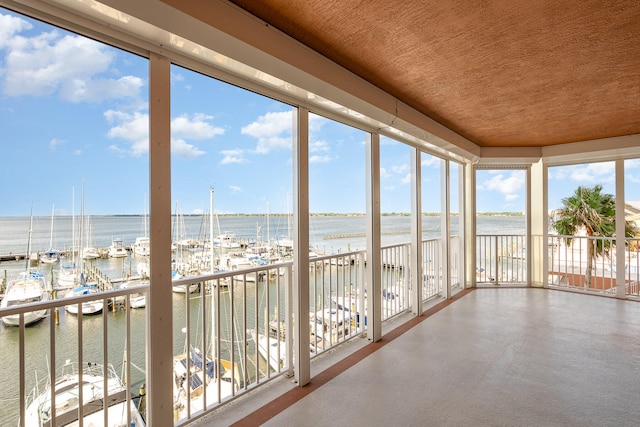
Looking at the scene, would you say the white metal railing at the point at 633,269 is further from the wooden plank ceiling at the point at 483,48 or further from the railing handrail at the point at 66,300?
the railing handrail at the point at 66,300

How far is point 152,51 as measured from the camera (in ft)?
5.09

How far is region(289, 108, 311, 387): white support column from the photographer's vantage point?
236cm

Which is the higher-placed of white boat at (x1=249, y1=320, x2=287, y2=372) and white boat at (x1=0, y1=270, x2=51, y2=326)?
white boat at (x1=0, y1=270, x2=51, y2=326)

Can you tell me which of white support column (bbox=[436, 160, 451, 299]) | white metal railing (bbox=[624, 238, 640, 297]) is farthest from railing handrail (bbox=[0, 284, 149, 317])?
white metal railing (bbox=[624, 238, 640, 297])

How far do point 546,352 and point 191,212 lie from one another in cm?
339

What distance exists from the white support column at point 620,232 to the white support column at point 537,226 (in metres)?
0.90

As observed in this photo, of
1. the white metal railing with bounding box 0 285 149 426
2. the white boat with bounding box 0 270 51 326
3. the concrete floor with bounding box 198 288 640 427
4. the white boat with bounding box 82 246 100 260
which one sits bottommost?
the concrete floor with bounding box 198 288 640 427

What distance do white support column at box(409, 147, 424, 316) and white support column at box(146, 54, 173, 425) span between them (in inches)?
119

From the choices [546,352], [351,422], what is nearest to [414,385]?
[351,422]

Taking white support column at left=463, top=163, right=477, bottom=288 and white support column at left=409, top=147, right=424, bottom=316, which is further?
white support column at left=463, top=163, right=477, bottom=288

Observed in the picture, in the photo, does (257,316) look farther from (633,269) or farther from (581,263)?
(581,263)

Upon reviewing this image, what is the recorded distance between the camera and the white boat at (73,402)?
5.60 feet

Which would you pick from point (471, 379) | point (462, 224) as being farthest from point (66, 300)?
point (462, 224)

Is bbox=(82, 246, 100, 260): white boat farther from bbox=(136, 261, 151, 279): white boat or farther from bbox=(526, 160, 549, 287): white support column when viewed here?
bbox=(526, 160, 549, 287): white support column
